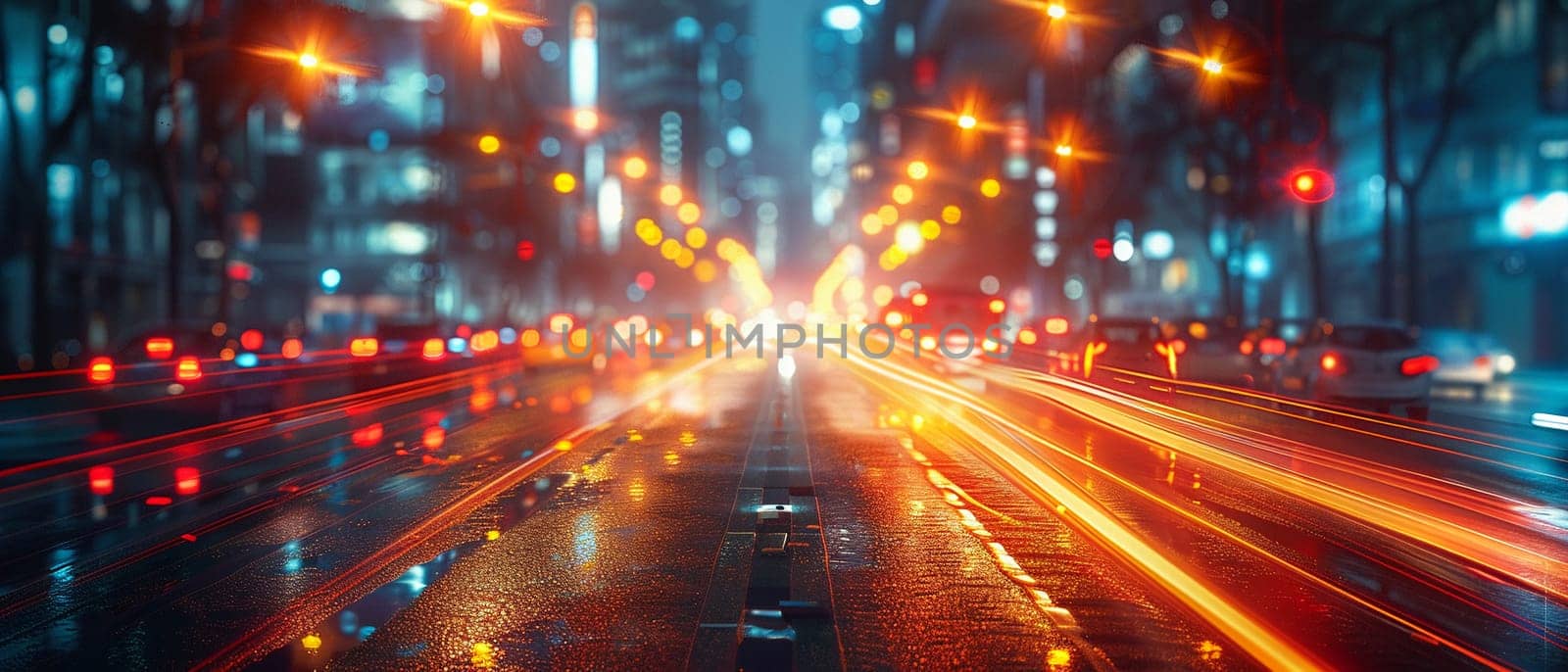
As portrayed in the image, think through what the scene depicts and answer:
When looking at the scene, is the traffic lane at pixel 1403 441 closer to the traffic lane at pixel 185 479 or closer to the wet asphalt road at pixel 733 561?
the wet asphalt road at pixel 733 561

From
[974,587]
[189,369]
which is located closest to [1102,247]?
[189,369]

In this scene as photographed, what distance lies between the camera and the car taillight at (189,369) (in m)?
24.4

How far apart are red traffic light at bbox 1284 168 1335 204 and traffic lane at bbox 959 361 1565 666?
7.65 metres

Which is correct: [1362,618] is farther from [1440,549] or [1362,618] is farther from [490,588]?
[490,588]

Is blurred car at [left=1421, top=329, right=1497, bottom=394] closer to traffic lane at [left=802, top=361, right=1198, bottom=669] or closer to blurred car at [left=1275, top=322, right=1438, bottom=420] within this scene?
blurred car at [left=1275, top=322, right=1438, bottom=420]

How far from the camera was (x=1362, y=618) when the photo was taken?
8.27m

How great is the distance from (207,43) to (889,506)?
22531 mm

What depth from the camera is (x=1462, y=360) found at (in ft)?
114

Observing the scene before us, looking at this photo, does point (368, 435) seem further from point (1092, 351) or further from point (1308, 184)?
point (1308, 184)

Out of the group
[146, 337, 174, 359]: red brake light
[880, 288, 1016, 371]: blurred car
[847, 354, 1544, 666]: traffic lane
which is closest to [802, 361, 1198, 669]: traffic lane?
[847, 354, 1544, 666]: traffic lane

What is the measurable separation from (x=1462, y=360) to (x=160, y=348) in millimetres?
30060

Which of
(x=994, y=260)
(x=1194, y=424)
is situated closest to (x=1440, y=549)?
(x=1194, y=424)

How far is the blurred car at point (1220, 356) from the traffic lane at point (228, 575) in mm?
17366

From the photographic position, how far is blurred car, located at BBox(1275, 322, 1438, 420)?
2472 centimetres
